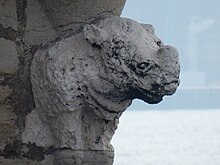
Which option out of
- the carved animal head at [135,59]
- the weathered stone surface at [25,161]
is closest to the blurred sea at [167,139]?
the weathered stone surface at [25,161]

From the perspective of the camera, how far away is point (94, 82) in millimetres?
1175

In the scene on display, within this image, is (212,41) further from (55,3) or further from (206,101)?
(55,3)

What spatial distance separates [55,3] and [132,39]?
0.55 feet

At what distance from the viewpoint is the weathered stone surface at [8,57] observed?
1244 mm

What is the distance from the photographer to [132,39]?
3.77 ft

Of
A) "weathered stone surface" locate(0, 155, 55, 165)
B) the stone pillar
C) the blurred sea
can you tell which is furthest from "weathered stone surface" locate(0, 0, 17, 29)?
the blurred sea

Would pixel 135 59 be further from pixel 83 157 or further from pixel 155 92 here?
pixel 83 157

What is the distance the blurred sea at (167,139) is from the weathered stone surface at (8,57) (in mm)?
2515

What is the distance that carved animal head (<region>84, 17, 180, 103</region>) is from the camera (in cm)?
113

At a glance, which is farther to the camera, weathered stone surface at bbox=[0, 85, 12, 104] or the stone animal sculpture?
weathered stone surface at bbox=[0, 85, 12, 104]

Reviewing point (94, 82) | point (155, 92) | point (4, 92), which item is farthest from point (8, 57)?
point (155, 92)

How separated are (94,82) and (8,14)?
0.68 ft

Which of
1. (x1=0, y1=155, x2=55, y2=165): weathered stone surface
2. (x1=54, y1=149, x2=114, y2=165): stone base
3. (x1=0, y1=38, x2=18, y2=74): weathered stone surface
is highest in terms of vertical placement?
(x1=0, y1=38, x2=18, y2=74): weathered stone surface

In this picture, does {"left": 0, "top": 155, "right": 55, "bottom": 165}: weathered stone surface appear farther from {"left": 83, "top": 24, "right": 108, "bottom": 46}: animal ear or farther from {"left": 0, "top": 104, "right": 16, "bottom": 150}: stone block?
{"left": 83, "top": 24, "right": 108, "bottom": 46}: animal ear
